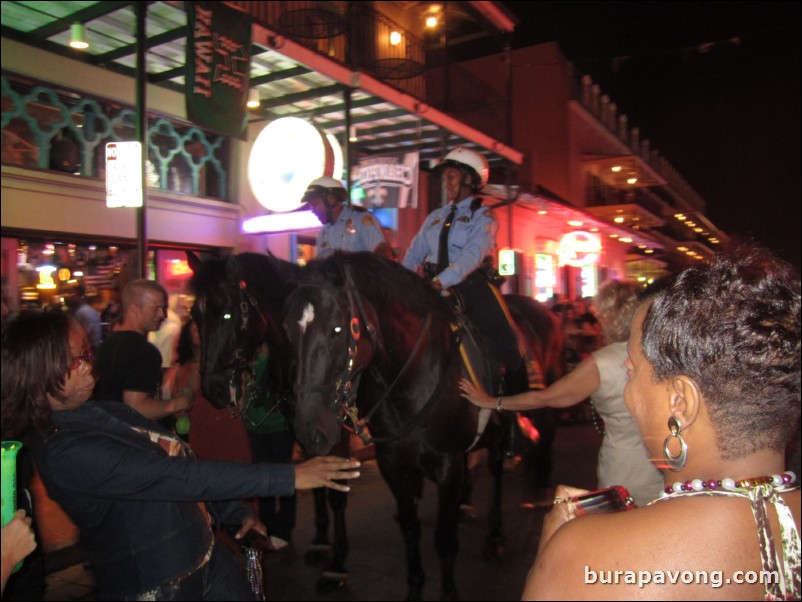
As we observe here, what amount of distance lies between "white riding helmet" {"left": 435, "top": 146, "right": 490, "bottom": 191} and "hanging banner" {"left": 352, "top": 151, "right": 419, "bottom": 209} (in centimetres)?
714

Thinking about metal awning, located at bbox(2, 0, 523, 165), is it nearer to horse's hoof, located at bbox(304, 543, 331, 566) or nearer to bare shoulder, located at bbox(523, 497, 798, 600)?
horse's hoof, located at bbox(304, 543, 331, 566)

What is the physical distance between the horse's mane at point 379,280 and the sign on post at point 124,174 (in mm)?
3737

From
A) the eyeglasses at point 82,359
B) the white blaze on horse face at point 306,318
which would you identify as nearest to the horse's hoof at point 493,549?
the white blaze on horse face at point 306,318

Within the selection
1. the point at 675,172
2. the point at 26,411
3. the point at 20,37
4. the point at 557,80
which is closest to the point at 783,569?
the point at 26,411

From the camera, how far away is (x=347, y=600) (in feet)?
13.9

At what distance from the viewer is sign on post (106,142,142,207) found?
6.48 metres

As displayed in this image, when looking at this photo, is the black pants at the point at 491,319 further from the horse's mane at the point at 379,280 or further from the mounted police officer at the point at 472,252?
the horse's mane at the point at 379,280

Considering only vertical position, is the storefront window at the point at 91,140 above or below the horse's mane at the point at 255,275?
above

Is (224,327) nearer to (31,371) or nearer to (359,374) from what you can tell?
(359,374)

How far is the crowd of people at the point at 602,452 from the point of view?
38.1 inches

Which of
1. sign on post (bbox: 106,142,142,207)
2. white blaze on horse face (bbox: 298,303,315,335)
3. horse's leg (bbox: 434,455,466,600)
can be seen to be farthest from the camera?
sign on post (bbox: 106,142,142,207)

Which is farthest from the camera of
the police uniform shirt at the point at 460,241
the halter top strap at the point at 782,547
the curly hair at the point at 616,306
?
the police uniform shirt at the point at 460,241

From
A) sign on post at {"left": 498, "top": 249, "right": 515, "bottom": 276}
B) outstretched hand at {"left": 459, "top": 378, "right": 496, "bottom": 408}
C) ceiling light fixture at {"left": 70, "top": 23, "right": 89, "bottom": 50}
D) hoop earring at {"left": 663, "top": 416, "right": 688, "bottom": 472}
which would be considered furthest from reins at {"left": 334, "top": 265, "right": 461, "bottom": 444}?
sign on post at {"left": 498, "top": 249, "right": 515, "bottom": 276}

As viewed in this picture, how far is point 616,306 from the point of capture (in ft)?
11.5
